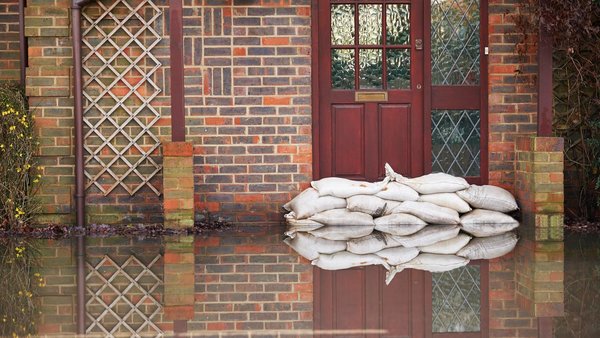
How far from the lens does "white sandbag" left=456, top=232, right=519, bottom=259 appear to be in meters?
8.63

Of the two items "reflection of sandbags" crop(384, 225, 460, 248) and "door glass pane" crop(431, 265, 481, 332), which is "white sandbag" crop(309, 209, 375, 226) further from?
"door glass pane" crop(431, 265, 481, 332)

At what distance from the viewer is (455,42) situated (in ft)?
36.3

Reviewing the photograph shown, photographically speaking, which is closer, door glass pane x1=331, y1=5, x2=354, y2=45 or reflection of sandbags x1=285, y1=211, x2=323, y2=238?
reflection of sandbags x1=285, y1=211, x2=323, y2=238

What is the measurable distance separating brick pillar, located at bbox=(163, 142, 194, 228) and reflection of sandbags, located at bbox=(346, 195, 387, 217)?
4.91ft

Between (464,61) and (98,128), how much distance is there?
3.70 m

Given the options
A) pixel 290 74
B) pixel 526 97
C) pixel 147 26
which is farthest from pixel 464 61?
pixel 147 26

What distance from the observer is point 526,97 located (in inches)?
434

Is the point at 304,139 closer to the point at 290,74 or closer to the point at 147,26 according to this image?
the point at 290,74

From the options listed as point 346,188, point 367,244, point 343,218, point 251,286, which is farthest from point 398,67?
point 251,286

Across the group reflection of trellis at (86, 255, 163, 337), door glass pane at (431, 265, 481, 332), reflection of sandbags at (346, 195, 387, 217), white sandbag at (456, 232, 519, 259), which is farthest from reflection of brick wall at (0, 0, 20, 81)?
door glass pane at (431, 265, 481, 332)

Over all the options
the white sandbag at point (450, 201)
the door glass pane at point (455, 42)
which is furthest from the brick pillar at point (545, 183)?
the door glass pane at point (455, 42)

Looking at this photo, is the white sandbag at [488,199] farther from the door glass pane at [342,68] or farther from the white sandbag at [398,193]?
the door glass pane at [342,68]

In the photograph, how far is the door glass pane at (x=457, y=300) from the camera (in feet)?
19.9

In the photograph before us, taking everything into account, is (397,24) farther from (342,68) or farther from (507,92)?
(507,92)
